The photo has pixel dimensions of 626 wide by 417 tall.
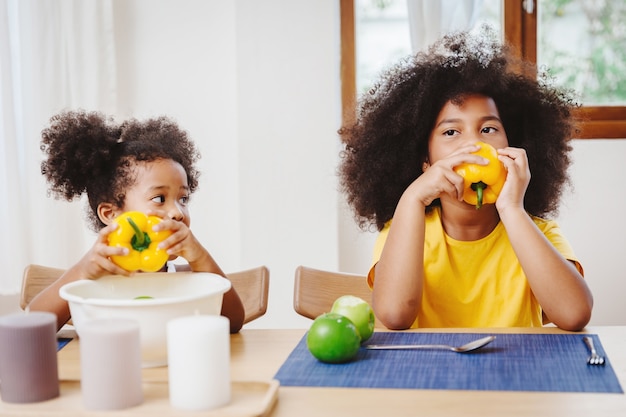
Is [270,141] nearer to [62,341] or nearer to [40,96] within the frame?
[40,96]

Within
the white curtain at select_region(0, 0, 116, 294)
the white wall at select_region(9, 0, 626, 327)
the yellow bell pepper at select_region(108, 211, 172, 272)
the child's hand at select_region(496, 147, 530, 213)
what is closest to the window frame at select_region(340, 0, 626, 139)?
the white wall at select_region(9, 0, 626, 327)

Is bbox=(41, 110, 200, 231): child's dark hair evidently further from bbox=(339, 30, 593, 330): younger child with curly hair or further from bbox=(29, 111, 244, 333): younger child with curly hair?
bbox=(339, 30, 593, 330): younger child with curly hair

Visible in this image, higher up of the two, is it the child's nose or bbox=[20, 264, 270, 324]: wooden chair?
the child's nose

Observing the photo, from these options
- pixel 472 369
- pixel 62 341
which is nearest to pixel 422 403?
pixel 472 369

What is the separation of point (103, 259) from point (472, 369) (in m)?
0.63

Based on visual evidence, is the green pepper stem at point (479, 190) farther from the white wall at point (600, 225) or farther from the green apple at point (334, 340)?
the white wall at point (600, 225)

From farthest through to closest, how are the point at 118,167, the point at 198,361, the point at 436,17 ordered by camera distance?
the point at 436,17 → the point at 118,167 → the point at 198,361

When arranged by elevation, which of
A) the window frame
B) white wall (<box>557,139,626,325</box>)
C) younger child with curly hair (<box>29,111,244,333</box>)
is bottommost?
white wall (<box>557,139,626,325</box>)

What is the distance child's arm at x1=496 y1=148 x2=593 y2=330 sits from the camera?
143 centimetres

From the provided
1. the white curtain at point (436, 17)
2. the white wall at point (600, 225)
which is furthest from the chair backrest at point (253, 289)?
the white wall at point (600, 225)

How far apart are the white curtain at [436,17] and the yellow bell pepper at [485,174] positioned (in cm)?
139

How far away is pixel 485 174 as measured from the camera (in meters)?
1.58

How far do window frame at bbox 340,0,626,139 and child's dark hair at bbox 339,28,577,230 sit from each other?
1.05 m

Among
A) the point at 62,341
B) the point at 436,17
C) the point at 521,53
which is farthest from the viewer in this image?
the point at 521,53
